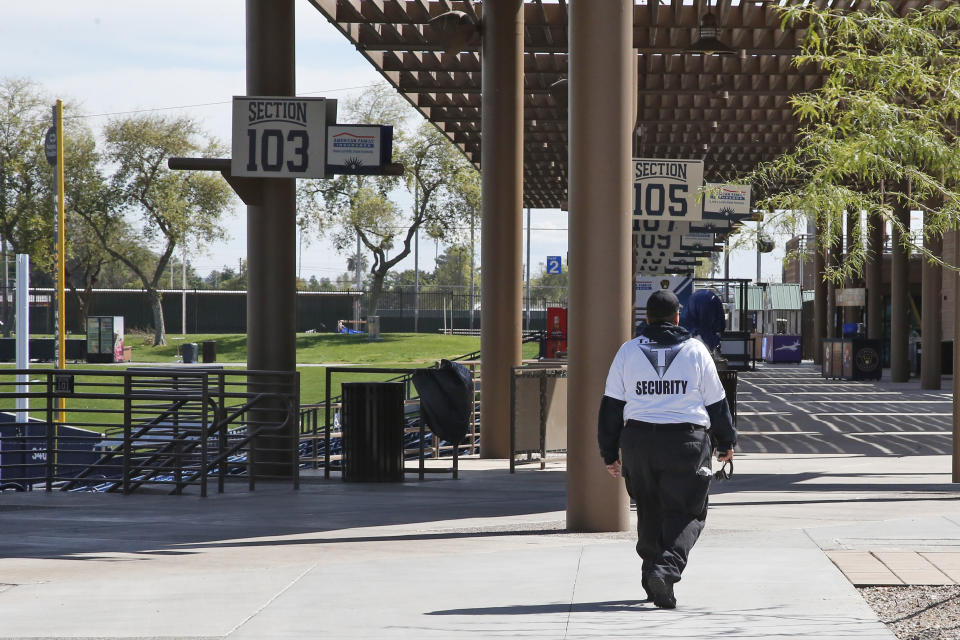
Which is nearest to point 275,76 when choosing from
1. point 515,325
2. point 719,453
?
point 515,325

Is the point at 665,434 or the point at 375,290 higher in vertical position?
the point at 375,290

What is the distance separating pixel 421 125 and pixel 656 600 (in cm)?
6132

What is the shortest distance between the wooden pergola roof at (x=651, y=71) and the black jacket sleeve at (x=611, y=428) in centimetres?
766

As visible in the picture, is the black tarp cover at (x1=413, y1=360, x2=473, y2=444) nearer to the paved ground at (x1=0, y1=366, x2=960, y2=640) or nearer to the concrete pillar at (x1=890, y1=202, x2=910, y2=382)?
the paved ground at (x1=0, y1=366, x2=960, y2=640)

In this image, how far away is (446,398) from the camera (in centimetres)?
1302

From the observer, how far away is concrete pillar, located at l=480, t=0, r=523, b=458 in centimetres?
1602

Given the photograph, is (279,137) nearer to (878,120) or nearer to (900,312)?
(878,120)

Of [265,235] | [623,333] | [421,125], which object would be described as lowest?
[623,333]

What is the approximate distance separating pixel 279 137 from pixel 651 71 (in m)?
11.5

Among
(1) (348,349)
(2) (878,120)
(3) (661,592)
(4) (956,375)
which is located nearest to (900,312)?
(4) (956,375)

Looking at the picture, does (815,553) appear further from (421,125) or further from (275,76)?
(421,125)

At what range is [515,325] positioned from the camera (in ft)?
53.2

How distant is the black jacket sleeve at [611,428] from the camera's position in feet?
21.6

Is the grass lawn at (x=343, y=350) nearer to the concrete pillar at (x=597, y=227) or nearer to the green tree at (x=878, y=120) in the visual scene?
the concrete pillar at (x=597, y=227)
